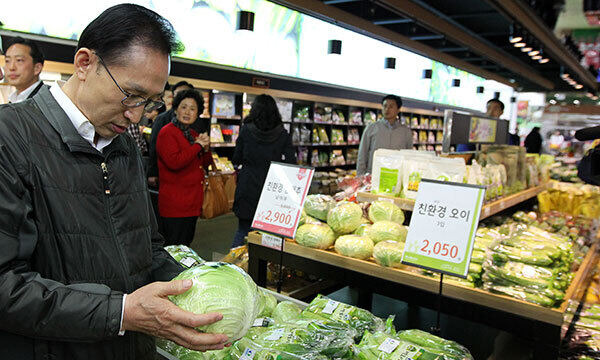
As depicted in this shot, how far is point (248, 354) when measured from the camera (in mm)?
1412

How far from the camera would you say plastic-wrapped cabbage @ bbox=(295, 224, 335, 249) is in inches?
98.2

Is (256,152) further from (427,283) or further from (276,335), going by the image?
(276,335)

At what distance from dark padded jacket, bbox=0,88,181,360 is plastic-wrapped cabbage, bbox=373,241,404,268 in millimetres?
1290

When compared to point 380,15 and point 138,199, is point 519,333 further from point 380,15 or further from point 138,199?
point 380,15

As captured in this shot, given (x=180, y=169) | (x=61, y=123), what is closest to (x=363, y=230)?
(x=61, y=123)

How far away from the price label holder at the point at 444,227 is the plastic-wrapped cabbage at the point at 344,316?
29cm

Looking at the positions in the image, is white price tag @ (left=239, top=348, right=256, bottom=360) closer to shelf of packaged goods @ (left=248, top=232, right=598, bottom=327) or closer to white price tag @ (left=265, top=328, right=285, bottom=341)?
white price tag @ (left=265, top=328, right=285, bottom=341)

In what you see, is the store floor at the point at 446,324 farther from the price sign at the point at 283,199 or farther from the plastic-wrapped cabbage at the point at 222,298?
the plastic-wrapped cabbage at the point at 222,298

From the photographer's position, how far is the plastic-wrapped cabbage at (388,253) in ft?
7.24

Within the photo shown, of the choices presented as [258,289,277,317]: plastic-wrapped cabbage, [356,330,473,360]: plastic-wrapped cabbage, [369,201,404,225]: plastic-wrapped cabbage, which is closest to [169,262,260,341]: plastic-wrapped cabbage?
[356,330,473,360]: plastic-wrapped cabbage

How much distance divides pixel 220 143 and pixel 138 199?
603cm

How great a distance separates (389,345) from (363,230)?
44.2 inches

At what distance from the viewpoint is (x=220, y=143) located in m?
7.24

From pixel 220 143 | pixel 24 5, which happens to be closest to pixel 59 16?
pixel 24 5
